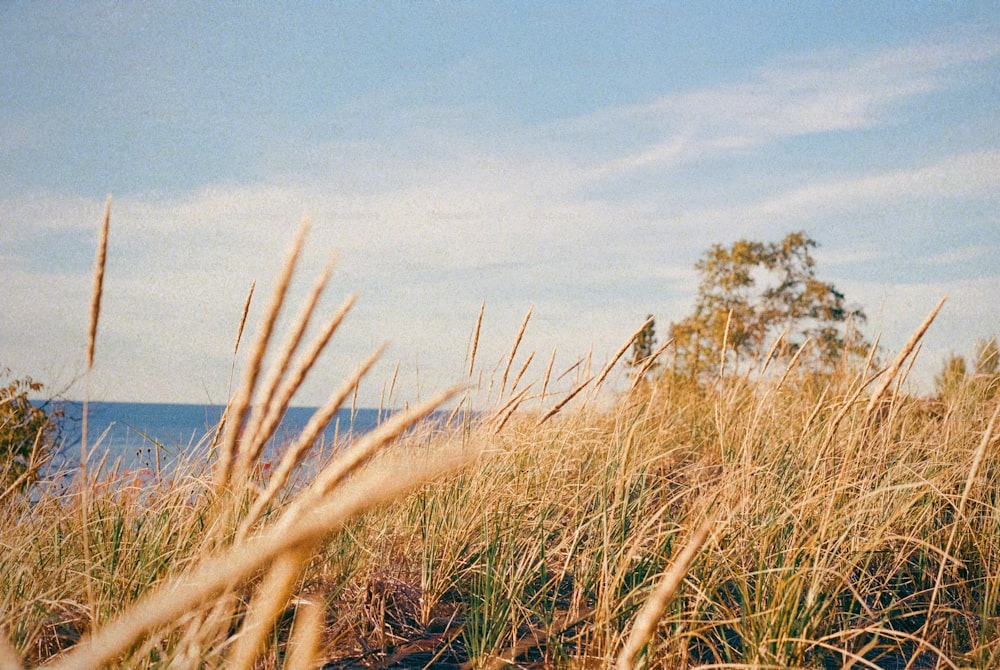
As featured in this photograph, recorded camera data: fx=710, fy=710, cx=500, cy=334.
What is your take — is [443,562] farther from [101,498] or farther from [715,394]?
[715,394]

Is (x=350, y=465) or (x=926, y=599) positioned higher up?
(x=350, y=465)

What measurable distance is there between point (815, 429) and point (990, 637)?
1.85 meters

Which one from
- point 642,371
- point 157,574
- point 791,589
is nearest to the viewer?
point 791,589

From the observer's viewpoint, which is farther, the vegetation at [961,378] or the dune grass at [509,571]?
the vegetation at [961,378]

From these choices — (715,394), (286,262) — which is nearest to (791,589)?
(286,262)

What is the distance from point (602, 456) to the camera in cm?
379

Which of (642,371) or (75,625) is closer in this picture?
(75,625)

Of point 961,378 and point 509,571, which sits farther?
point 961,378

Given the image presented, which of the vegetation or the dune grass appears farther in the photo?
the vegetation

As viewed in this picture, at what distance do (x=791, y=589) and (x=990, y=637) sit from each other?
1113 mm

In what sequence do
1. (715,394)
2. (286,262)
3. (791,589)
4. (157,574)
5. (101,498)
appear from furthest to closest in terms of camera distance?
1. (715,394)
2. (101,498)
3. (157,574)
4. (791,589)
5. (286,262)

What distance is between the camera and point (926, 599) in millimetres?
2936

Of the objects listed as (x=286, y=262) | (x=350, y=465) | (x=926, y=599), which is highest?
(x=286, y=262)

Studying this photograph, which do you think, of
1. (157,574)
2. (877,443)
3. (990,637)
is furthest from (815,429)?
(157,574)
